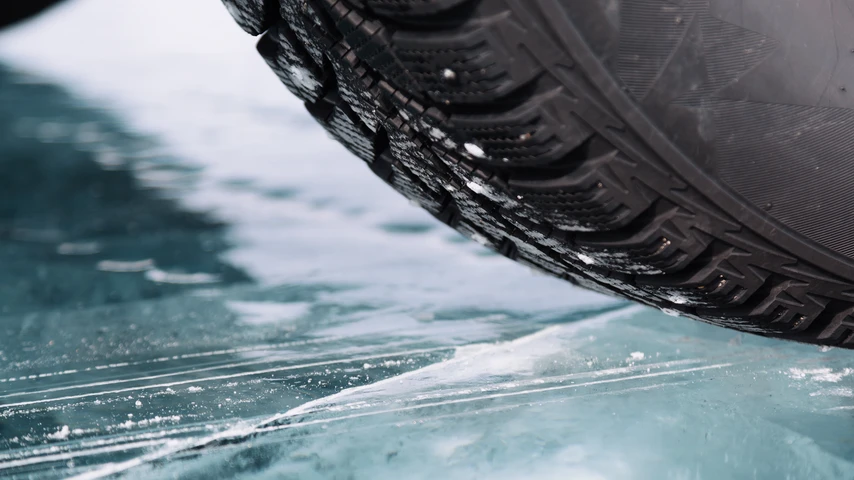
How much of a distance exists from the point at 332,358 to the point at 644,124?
2.88 ft

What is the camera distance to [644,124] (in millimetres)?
823

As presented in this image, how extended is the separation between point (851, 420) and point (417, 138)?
2.59ft

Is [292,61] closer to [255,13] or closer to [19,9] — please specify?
[255,13]

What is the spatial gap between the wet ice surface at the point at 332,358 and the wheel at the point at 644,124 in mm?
248

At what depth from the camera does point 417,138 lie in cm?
97

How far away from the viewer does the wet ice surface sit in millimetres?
1136

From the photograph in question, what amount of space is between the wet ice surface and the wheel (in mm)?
248

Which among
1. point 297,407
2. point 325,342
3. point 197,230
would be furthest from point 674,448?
point 197,230

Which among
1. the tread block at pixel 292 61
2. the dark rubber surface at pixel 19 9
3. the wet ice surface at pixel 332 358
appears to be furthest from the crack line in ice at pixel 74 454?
the dark rubber surface at pixel 19 9

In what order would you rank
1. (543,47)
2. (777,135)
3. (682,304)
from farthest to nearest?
(682,304)
(777,135)
(543,47)

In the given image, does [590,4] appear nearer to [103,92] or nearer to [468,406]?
[468,406]

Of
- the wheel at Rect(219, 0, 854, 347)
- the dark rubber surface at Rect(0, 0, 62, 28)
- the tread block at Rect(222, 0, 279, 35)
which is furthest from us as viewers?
the dark rubber surface at Rect(0, 0, 62, 28)

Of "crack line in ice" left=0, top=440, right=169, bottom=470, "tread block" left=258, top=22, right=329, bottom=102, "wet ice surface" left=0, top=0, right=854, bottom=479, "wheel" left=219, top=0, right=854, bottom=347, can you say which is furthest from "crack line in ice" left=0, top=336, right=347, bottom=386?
"wheel" left=219, top=0, right=854, bottom=347

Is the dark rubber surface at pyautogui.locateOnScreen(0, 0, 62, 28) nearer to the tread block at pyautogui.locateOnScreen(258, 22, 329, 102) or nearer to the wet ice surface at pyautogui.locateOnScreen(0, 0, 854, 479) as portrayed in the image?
the wet ice surface at pyautogui.locateOnScreen(0, 0, 854, 479)
